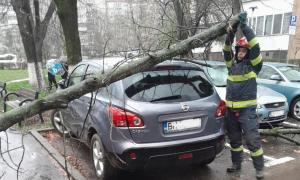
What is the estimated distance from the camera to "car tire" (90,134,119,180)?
4.70 meters

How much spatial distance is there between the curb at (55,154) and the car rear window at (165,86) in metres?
1.48

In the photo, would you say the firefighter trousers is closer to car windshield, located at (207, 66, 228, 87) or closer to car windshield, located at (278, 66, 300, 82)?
car windshield, located at (207, 66, 228, 87)

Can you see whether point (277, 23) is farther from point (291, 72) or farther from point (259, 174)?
point (259, 174)

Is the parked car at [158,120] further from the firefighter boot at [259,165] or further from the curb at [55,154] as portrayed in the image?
the firefighter boot at [259,165]

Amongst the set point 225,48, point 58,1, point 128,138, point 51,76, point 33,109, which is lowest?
point 51,76

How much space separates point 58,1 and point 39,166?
522 cm

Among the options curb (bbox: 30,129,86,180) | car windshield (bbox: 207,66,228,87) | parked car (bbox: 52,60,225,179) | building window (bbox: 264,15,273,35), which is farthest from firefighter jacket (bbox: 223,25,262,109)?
building window (bbox: 264,15,273,35)

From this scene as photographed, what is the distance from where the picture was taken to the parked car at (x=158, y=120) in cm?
427

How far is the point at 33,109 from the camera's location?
2902 mm

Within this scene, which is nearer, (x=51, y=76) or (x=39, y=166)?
(x=39, y=166)

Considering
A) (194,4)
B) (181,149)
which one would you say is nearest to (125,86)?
(181,149)

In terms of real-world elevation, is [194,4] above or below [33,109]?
above

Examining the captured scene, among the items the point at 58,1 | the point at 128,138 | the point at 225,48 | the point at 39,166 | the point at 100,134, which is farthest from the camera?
the point at 58,1

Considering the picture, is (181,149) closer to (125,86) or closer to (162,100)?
(162,100)
